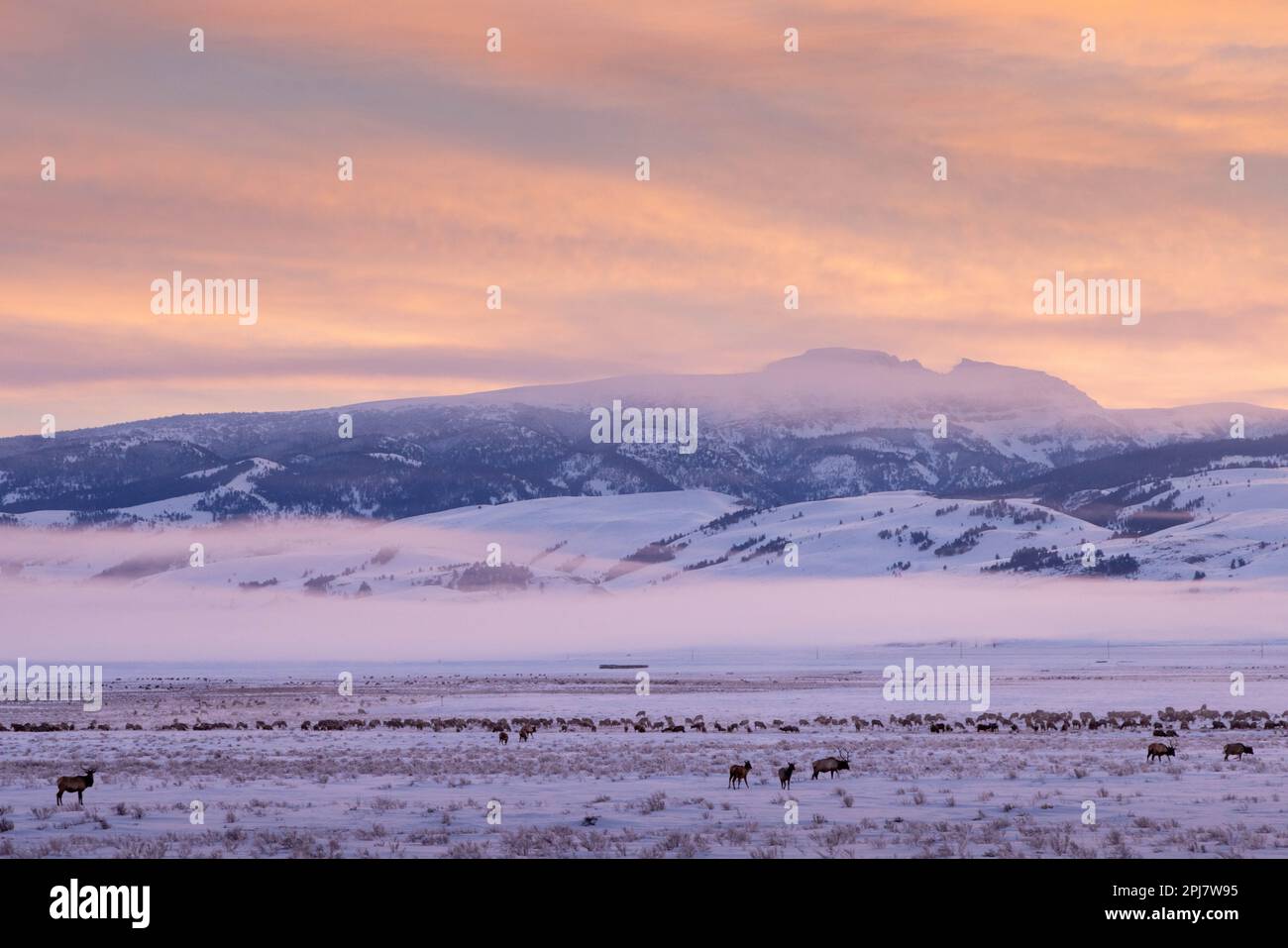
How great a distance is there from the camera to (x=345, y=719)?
65.2 metres

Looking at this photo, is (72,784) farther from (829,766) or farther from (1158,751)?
(1158,751)

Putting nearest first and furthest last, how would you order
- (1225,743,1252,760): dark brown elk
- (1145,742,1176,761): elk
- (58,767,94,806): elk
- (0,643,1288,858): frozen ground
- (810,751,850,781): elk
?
(0,643,1288,858): frozen ground
(58,767,94,806): elk
(810,751,850,781): elk
(1145,742,1176,761): elk
(1225,743,1252,760): dark brown elk

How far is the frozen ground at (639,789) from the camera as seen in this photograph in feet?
67.8

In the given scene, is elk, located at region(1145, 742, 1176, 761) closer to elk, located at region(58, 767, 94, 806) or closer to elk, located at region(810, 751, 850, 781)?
elk, located at region(810, 751, 850, 781)

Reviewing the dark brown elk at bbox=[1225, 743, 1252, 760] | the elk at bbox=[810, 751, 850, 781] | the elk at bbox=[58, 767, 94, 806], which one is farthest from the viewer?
the dark brown elk at bbox=[1225, 743, 1252, 760]

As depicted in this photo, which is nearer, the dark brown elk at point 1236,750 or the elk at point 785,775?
the elk at point 785,775

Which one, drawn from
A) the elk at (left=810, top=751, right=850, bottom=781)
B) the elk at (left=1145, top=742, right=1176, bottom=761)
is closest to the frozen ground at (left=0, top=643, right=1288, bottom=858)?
the elk at (left=810, top=751, right=850, bottom=781)

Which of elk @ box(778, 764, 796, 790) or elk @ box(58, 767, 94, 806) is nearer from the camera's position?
elk @ box(58, 767, 94, 806)

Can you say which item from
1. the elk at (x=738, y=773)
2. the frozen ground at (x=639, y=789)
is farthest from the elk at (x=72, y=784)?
the elk at (x=738, y=773)

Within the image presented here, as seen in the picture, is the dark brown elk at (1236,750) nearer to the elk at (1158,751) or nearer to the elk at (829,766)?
the elk at (1158,751)

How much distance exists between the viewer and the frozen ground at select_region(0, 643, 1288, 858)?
2066 cm

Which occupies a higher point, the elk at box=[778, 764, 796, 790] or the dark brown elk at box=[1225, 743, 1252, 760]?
the elk at box=[778, 764, 796, 790]
